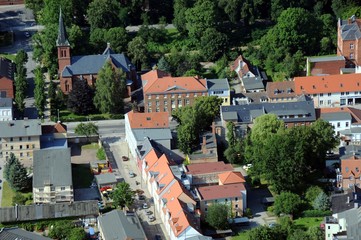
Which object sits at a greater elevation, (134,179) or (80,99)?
(80,99)

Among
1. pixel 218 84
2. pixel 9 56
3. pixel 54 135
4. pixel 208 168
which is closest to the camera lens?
pixel 208 168

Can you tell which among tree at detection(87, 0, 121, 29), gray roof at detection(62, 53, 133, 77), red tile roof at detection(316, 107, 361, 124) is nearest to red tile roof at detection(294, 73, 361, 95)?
red tile roof at detection(316, 107, 361, 124)

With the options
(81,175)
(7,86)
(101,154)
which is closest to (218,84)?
(101,154)

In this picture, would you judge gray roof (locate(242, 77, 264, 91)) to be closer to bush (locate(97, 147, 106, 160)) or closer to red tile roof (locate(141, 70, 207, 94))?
red tile roof (locate(141, 70, 207, 94))

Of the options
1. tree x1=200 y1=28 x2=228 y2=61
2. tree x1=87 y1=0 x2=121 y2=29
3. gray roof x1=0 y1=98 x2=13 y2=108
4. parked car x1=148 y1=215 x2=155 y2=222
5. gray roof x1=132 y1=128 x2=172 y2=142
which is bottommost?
parked car x1=148 y1=215 x2=155 y2=222

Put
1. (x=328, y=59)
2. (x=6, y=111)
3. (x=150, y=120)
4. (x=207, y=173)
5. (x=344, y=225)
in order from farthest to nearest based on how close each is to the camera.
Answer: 1. (x=328, y=59)
2. (x=6, y=111)
3. (x=150, y=120)
4. (x=207, y=173)
5. (x=344, y=225)

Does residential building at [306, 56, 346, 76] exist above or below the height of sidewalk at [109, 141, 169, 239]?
above

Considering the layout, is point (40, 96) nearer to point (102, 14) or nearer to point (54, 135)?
point (54, 135)

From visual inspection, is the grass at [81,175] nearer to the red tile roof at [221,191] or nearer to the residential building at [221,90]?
the red tile roof at [221,191]
